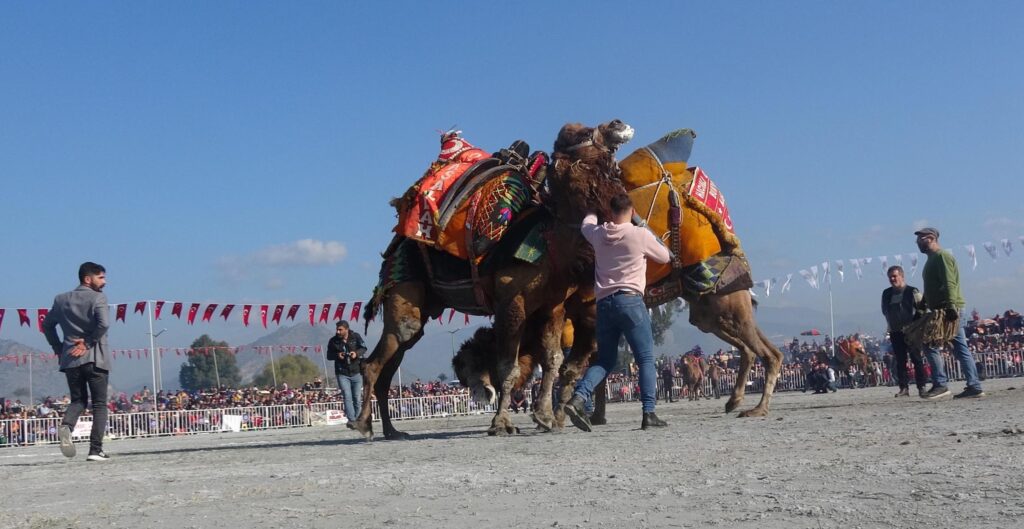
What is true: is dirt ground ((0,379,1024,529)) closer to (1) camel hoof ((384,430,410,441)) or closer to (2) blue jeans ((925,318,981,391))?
(1) camel hoof ((384,430,410,441))

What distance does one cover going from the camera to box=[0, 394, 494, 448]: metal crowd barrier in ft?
85.9

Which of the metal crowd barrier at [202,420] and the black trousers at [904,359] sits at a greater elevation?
the black trousers at [904,359]

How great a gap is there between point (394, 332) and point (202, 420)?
20.1 meters

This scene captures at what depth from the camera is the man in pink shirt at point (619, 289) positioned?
8242mm

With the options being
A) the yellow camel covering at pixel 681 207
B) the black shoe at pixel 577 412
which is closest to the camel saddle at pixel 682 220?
the yellow camel covering at pixel 681 207

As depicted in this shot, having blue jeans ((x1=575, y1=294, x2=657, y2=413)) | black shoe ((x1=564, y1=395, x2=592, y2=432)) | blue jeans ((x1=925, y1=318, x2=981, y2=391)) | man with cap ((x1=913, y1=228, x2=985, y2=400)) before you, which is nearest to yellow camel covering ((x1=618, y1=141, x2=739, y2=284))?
blue jeans ((x1=575, y1=294, x2=657, y2=413))

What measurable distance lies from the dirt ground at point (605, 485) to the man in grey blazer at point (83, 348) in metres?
1.80

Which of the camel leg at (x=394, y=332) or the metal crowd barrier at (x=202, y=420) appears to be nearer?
the camel leg at (x=394, y=332)

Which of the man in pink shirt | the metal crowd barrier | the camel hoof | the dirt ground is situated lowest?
the metal crowd barrier

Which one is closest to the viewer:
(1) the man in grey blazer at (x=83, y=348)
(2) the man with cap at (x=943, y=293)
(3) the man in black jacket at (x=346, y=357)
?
(1) the man in grey blazer at (x=83, y=348)

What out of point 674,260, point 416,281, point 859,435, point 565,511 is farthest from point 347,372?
point 565,511

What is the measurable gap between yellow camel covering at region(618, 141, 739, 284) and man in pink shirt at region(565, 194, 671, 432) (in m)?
1.38

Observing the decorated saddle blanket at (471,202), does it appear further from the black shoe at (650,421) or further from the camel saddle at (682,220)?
the black shoe at (650,421)

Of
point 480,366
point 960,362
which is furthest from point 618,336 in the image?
point 960,362
